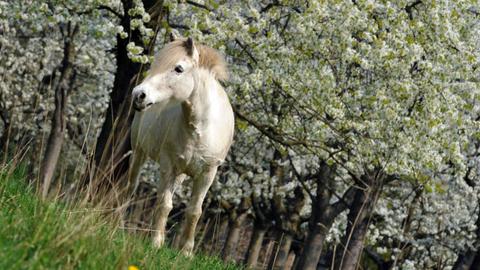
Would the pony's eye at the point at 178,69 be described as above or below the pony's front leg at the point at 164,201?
above

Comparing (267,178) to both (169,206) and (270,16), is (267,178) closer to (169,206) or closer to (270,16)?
(270,16)

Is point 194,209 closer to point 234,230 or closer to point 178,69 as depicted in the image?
point 178,69

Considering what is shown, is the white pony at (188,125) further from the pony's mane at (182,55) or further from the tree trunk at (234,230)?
the tree trunk at (234,230)

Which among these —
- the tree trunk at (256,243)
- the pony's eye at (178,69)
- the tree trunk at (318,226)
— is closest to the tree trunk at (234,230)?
the tree trunk at (256,243)

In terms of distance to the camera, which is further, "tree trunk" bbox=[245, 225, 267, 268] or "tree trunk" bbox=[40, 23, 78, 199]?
"tree trunk" bbox=[245, 225, 267, 268]

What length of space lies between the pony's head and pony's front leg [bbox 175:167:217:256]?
107 centimetres

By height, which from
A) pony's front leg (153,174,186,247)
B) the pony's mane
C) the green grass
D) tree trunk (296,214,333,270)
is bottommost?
the green grass

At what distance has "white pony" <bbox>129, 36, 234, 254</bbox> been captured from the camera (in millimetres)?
9266

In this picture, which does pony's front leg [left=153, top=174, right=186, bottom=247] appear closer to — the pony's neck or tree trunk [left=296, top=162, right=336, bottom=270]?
the pony's neck

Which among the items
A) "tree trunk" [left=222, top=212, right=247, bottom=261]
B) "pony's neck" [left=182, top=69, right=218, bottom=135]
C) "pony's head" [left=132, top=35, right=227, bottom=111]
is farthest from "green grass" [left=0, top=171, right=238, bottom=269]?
"tree trunk" [left=222, top=212, right=247, bottom=261]

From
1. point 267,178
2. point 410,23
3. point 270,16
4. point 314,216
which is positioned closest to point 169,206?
point 270,16

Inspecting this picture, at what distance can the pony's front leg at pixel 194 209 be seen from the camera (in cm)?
1009

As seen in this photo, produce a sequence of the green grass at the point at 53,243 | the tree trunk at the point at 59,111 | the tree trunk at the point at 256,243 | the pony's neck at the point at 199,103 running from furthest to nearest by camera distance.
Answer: the tree trunk at the point at 256,243 < the tree trunk at the point at 59,111 < the pony's neck at the point at 199,103 < the green grass at the point at 53,243

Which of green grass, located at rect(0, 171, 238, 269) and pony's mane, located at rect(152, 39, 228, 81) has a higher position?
pony's mane, located at rect(152, 39, 228, 81)
